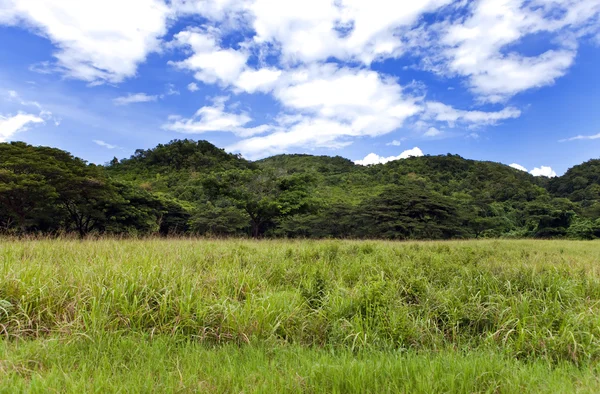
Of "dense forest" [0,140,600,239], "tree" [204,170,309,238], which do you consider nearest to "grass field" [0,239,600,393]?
→ "dense forest" [0,140,600,239]

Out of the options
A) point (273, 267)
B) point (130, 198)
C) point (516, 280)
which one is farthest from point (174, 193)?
point (516, 280)

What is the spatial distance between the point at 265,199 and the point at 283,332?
61.7 ft

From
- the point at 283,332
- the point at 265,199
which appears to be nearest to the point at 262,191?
the point at 265,199

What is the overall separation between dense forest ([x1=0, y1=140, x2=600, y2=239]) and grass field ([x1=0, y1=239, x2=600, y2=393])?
280 inches

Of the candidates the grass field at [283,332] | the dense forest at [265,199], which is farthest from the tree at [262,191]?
the grass field at [283,332]

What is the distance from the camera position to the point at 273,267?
553 centimetres

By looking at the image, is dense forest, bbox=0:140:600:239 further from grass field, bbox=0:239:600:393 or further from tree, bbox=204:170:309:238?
grass field, bbox=0:239:600:393

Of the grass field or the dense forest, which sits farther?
the dense forest

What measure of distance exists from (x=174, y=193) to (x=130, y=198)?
17.5 metres

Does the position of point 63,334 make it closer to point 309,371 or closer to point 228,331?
point 228,331

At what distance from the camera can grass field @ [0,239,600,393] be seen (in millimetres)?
2229

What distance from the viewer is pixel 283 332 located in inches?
131

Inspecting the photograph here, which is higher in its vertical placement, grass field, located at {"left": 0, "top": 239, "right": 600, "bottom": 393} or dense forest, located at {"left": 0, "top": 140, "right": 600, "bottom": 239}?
dense forest, located at {"left": 0, "top": 140, "right": 600, "bottom": 239}

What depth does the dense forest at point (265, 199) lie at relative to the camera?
16.4 meters
